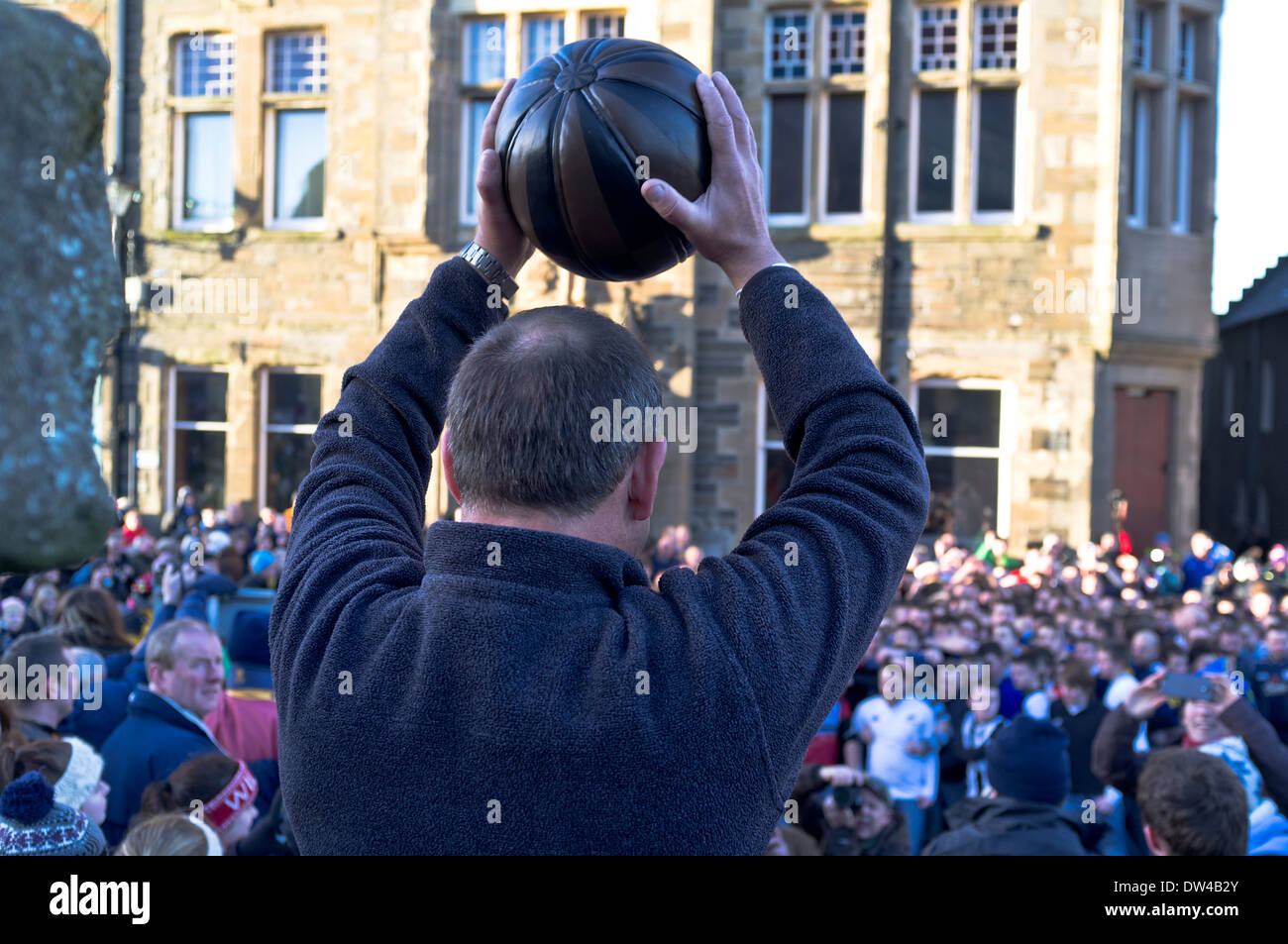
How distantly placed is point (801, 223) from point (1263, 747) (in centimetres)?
1157

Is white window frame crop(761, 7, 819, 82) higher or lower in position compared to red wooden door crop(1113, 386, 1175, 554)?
higher

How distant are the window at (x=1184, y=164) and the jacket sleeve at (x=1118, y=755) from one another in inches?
471

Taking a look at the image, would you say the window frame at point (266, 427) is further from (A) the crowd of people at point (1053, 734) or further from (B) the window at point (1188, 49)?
(B) the window at point (1188, 49)

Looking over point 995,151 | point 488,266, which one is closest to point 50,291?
point 488,266

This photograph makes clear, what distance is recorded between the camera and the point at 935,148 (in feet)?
50.6

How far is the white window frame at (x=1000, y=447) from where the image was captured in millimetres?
14977

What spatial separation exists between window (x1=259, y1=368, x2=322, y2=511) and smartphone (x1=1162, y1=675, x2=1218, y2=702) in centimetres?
1380

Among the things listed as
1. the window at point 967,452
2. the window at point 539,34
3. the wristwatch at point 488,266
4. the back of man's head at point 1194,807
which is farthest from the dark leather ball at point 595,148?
the window at point 539,34

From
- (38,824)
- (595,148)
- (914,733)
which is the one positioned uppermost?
(595,148)

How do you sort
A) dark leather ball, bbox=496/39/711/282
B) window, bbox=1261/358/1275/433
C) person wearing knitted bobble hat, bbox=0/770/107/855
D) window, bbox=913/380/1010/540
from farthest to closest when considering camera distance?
window, bbox=1261/358/1275/433 → window, bbox=913/380/1010/540 → person wearing knitted bobble hat, bbox=0/770/107/855 → dark leather ball, bbox=496/39/711/282

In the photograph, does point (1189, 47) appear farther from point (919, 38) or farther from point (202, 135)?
point (202, 135)

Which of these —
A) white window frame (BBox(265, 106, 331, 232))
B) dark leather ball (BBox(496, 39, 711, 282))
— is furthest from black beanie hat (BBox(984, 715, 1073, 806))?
white window frame (BBox(265, 106, 331, 232))

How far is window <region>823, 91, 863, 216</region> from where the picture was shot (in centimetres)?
1561

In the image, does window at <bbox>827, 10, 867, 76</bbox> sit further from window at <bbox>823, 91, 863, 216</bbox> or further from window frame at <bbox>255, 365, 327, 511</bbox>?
window frame at <bbox>255, 365, 327, 511</bbox>
